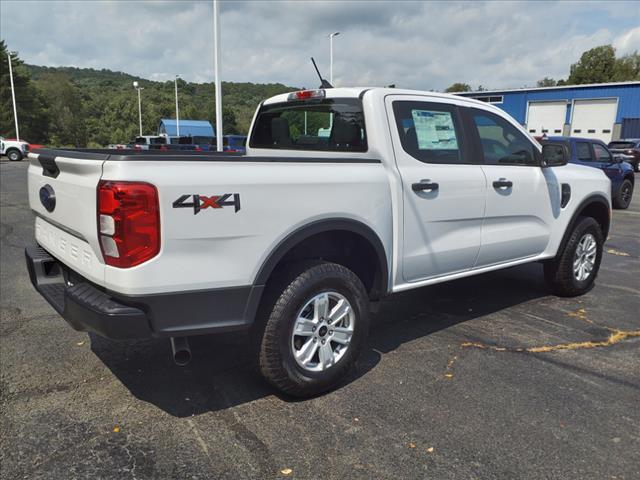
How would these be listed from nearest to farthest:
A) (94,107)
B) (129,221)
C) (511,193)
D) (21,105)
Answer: (129,221) → (511,193) → (21,105) → (94,107)

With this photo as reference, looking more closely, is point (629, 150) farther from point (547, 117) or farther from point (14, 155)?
point (14, 155)

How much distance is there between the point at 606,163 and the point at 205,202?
1244cm

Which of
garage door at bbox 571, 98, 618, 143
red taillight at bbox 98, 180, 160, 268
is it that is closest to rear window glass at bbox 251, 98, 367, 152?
red taillight at bbox 98, 180, 160, 268

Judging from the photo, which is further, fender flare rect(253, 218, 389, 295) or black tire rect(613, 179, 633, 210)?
black tire rect(613, 179, 633, 210)

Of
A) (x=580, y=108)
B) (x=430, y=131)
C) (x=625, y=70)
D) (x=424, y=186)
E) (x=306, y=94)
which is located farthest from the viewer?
(x=625, y=70)

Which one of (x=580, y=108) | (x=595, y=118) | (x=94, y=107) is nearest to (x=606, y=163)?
(x=595, y=118)

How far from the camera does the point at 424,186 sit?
3705 millimetres

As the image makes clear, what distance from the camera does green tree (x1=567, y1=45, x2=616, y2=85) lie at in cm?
6588

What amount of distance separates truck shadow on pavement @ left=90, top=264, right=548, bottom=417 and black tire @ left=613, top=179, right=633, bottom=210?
8.87m

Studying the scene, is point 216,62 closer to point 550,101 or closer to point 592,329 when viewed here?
point 592,329

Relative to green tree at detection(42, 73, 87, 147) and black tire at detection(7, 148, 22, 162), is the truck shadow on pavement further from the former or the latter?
green tree at detection(42, 73, 87, 147)

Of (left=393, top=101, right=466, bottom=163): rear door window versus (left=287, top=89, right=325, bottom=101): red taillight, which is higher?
(left=287, top=89, right=325, bottom=101): red taillight

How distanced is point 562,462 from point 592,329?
2261 mm

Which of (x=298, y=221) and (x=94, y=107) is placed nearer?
(x=298, y=221)
